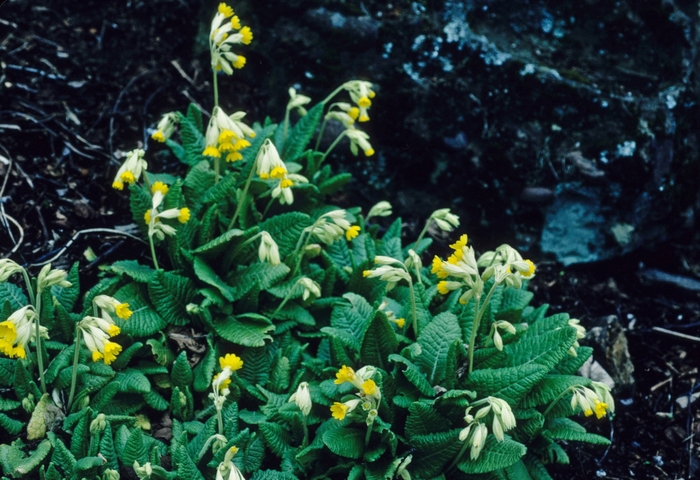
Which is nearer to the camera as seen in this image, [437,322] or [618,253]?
[437,322]

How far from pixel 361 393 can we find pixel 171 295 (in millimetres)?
1170

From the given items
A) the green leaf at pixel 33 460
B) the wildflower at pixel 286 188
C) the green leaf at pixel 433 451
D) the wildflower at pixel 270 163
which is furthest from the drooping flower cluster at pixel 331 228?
the green leaf at pixel 33 460

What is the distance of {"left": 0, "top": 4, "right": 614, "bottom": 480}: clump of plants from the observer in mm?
2830

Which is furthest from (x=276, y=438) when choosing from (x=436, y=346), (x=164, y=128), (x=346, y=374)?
(x=164, y=128)

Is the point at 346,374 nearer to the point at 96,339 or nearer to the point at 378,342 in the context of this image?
the point at 378,342

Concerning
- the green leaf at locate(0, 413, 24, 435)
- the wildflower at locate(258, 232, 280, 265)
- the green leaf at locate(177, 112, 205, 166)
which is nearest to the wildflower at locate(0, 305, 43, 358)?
the green leaf at locate(0, 413, 24, 435)

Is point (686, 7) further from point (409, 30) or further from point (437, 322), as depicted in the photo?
point (437, 322)

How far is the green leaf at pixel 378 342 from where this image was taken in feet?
10.1

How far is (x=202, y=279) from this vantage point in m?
3.35

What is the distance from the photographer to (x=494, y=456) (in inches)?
111

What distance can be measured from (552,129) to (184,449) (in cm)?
317

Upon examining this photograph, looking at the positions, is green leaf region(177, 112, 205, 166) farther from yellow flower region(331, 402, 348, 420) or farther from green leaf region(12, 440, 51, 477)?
yellow flower region(331, 402, 348, 420)

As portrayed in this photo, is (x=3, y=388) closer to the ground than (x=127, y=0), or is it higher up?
closer to the ground

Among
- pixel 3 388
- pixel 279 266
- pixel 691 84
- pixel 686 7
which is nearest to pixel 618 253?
pixel 691 84
